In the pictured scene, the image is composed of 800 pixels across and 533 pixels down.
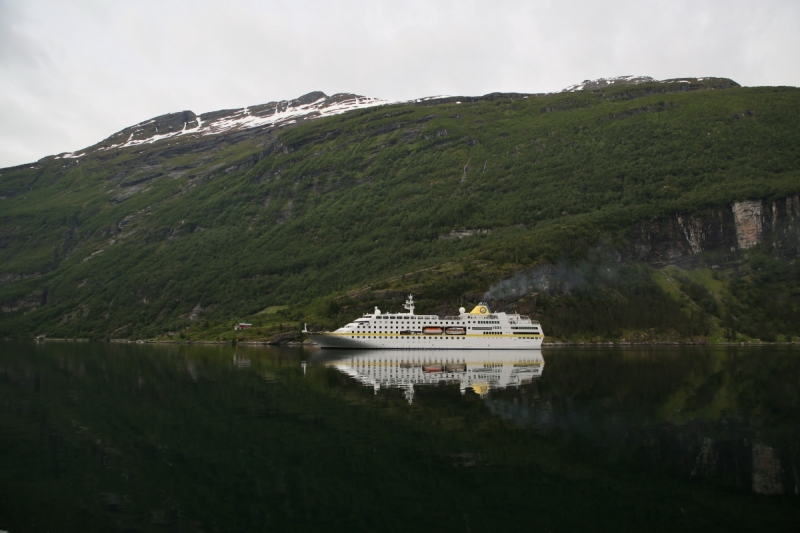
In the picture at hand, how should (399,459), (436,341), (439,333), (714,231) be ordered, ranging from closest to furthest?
(399,459) → (436,341) → (439,333) → (714,231)

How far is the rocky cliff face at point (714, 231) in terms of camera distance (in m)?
161

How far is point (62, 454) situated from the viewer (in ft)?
83.8

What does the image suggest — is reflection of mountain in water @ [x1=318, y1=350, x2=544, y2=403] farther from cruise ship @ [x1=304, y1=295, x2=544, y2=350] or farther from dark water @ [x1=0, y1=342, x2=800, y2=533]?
cruise ship @ [x1=304, y1=295, x2=544, y2=350]

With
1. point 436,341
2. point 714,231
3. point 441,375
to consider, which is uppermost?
point 714,231

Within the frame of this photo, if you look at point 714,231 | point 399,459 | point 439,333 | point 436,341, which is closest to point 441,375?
point 399,459

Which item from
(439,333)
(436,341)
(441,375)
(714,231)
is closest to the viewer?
(441,375)

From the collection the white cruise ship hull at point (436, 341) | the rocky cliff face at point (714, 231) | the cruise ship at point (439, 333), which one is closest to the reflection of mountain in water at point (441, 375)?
the white cruise ship hull at point (436, 341)

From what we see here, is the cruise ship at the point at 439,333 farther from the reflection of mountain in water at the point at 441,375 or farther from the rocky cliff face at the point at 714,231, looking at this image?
the rocky cliff face at the point at 714,231

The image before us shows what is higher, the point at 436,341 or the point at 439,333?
the point at 439,333

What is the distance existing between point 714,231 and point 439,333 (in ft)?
325

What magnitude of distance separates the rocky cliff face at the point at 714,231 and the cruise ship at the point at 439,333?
63.3 meters

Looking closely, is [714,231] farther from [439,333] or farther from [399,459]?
[399,459]

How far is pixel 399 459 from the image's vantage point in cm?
2502

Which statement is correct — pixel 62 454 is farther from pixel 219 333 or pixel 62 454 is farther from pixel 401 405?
pixel 219 333
